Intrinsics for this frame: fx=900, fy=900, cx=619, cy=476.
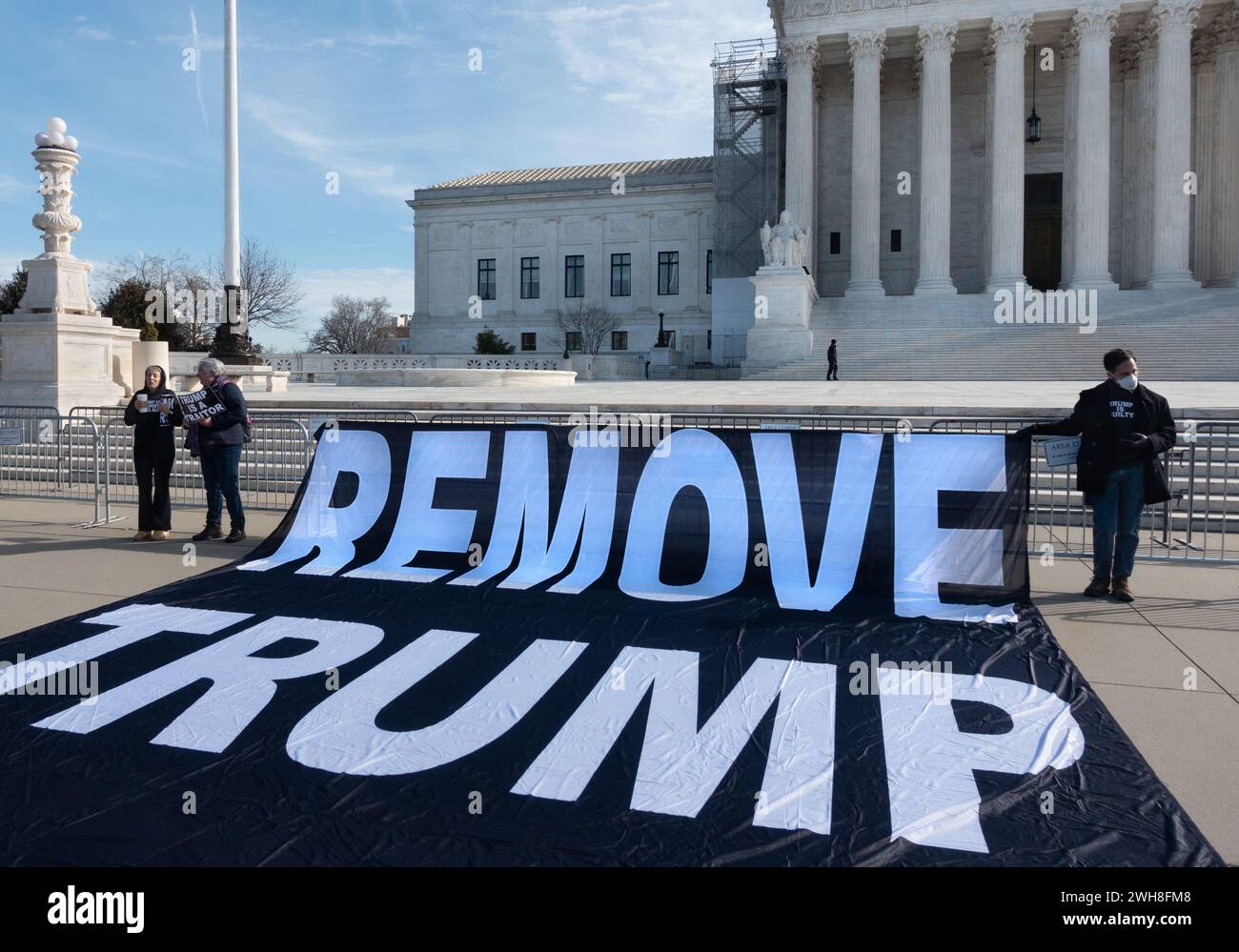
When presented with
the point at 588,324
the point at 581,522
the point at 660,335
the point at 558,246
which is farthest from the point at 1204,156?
the point at 581,522

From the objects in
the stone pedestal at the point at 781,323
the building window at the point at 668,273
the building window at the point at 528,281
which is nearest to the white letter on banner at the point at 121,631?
the stone pedestal at the point at 781,323

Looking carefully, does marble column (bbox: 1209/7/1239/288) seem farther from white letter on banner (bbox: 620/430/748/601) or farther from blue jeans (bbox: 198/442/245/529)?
blue jeans (bbox: 198/442/245/529)

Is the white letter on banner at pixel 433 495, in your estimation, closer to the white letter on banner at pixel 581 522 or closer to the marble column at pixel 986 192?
the white letter on banner at pixel 581 522

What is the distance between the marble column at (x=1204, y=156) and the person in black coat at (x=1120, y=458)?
40085 millimetres

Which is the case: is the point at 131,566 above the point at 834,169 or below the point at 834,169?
below

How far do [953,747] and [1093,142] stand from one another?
133ft

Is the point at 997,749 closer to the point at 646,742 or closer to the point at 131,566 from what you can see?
the point at 646,742

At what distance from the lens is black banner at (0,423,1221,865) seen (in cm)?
346

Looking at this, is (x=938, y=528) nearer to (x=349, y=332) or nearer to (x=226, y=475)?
(x=226, y=475)

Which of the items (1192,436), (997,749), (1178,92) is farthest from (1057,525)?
(1178,92)

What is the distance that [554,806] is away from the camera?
3631 millimetres

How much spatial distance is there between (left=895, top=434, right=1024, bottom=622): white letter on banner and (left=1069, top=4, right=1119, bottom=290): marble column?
3458 cm

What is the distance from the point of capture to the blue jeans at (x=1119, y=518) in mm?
7145
